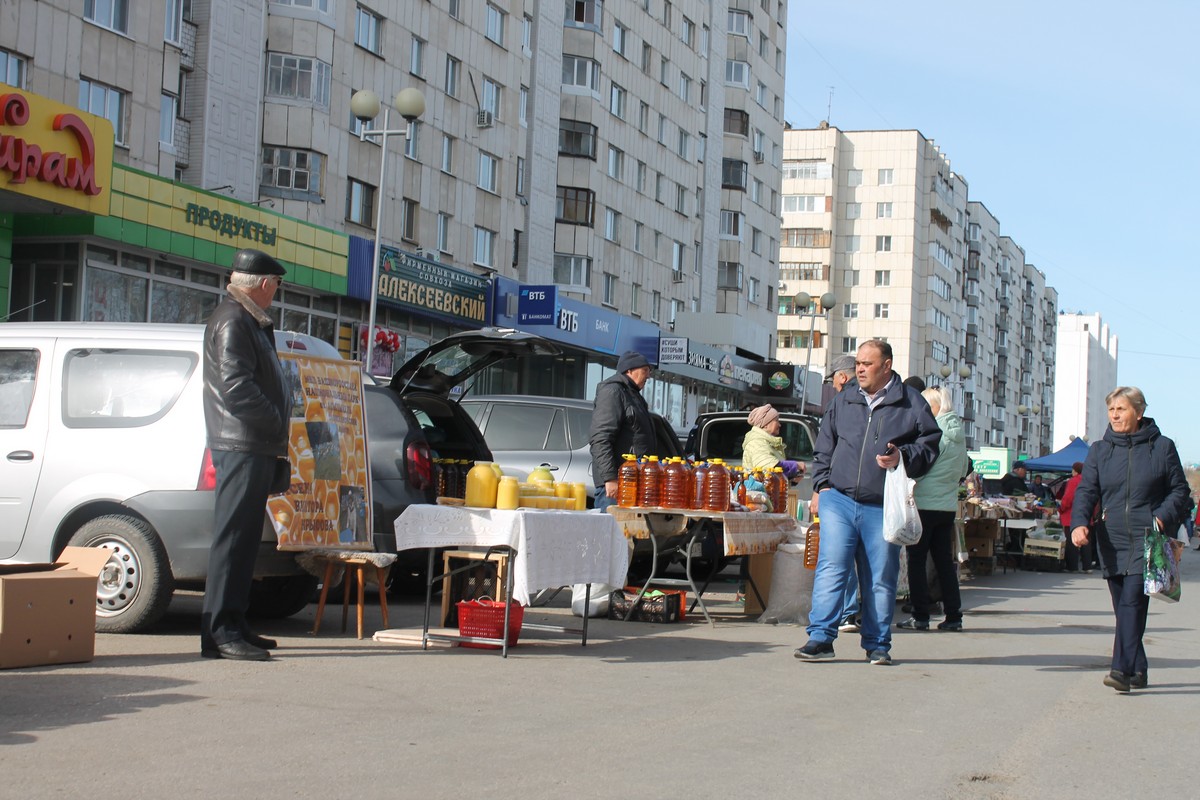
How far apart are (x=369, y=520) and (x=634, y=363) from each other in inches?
110

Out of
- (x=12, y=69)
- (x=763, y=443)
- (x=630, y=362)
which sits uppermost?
(x=12, y=69)

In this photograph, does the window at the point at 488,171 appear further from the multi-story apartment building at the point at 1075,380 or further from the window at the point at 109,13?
the multi-story apartment building at the point at 1075,380

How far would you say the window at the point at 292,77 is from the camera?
32.2 m

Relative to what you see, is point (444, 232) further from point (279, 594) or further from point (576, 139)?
point (279, 594)

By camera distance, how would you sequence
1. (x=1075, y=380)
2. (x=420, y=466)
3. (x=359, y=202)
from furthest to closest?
(x=1075, y=380)
(x=359, y=202)
(x=420, y=466)

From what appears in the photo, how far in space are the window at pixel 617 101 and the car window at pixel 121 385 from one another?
42523mm

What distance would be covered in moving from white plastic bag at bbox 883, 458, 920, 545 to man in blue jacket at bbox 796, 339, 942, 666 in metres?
0.11

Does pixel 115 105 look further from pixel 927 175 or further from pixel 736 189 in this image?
pixel 927 175

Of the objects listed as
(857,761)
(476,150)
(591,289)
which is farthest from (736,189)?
(857,761)

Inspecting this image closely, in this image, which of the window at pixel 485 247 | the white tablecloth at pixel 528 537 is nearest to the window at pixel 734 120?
the window at pixel 485 247

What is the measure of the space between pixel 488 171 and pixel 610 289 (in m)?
10.7

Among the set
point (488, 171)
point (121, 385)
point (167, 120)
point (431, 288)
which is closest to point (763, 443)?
point (121, 385)

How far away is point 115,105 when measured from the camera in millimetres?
27156

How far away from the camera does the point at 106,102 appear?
26.9 m
